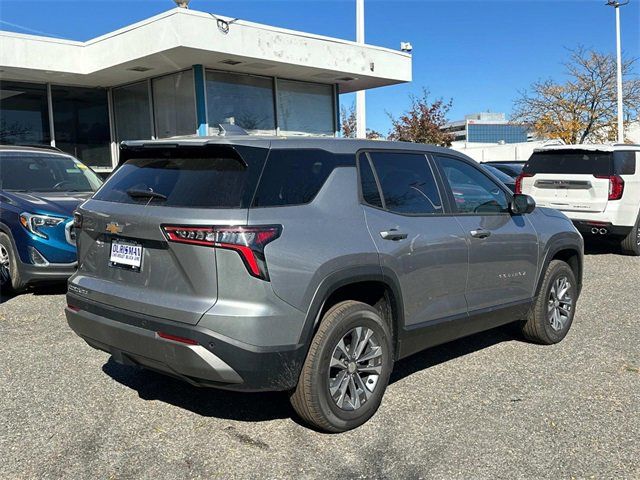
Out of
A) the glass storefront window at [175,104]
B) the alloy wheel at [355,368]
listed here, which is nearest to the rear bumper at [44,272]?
the alloy wheel at [355,368]

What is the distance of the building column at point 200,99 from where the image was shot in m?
13.1

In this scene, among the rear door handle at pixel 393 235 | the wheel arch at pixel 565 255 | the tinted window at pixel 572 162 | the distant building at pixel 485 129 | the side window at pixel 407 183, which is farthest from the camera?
the distant building at pixel 485 129

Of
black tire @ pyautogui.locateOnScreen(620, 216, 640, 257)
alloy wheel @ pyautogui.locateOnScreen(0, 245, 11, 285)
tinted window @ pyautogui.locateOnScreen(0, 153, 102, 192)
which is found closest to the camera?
alloy wheel @ pyautogui.locateOnScreen(0, 245, 11, 285)

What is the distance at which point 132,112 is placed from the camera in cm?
1524

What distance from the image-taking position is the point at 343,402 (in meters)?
3.70

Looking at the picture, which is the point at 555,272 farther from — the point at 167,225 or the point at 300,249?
the point at 167,225

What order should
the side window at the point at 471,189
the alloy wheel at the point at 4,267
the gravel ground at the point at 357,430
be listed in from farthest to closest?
the alloy wheel at the point at 4,267 < the side window at the point at 471,189 < the gravel ground at the point at 357,430

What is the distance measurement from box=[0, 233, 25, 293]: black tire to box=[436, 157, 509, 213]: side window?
4.90 meters

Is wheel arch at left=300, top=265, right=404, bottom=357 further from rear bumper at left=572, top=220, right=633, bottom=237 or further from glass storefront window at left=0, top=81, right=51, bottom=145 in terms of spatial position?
glass storefront window at left=0, top=81, right=51, bottom=145

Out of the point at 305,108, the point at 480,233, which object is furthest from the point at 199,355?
the point at 305,108

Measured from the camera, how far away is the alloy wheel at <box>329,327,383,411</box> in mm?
3664

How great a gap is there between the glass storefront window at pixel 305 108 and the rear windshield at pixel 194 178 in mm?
11140

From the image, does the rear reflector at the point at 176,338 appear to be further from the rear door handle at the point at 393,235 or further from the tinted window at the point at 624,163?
the tinted window at the point at 624,163

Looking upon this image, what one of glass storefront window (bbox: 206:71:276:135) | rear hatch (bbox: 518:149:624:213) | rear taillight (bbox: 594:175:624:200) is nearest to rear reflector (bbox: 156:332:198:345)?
rear hatch (bbox: 518:149:624:213)
